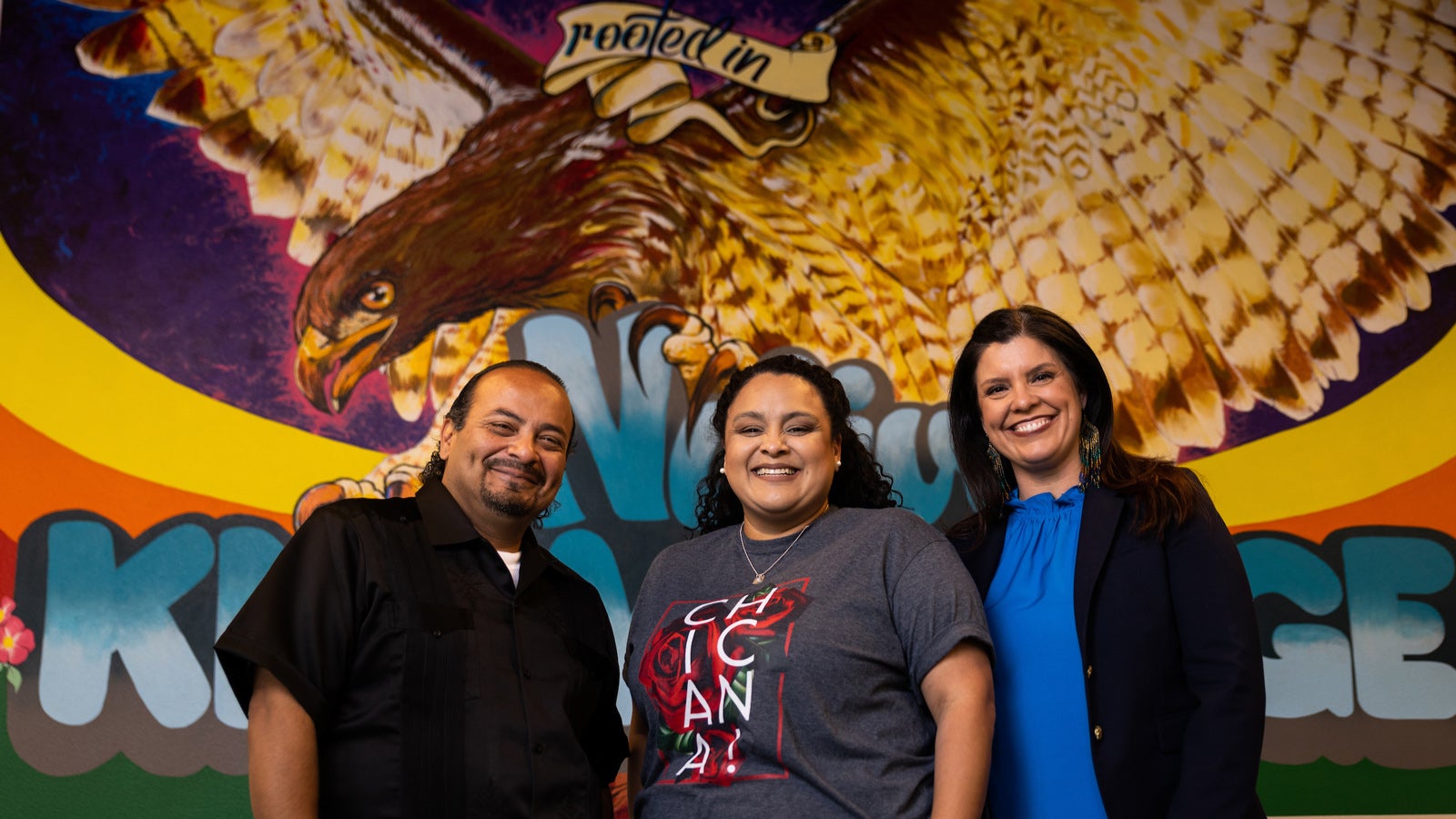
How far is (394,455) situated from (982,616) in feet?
6.56

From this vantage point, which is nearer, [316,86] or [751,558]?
[751,558]

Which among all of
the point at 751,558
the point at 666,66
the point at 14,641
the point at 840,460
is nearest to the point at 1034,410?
Result: the point at 840,460

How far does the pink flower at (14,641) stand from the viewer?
295 cm

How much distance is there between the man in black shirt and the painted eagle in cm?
116

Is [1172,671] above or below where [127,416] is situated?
below

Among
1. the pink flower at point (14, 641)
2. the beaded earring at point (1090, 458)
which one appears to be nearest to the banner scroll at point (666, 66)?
the beaded earring at point (1090, 458)

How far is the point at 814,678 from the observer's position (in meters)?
1.82

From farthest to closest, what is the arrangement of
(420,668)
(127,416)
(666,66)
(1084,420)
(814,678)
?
(666,66) → (127,416) → (1084,420) → (420,668) → (814,678)

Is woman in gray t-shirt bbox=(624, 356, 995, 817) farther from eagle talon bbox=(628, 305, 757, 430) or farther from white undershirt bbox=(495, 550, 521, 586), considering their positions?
eagle talon bbox=(628, 305, 757, 430)

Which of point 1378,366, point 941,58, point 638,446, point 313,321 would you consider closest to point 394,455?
point 313,321

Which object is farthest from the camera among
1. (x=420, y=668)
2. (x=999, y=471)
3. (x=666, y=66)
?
(x=666, y=66)

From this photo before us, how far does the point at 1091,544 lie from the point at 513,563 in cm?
113

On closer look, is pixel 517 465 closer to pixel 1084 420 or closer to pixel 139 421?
pixel 1084 420

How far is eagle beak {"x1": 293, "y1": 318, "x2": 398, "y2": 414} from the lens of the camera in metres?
3.24
